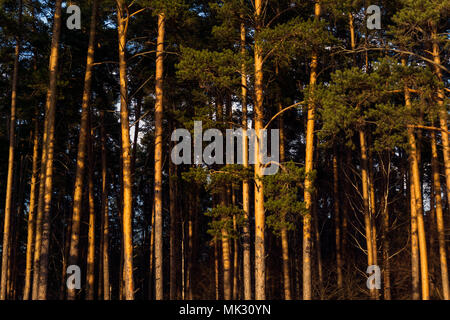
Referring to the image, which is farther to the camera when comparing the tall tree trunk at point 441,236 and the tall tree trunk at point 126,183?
the tall tree trunk at point 441,236

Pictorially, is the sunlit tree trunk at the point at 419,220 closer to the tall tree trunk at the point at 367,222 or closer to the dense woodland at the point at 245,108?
the dense woodland at the point at 245,108

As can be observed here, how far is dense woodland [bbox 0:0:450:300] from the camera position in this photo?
1198 centimetres

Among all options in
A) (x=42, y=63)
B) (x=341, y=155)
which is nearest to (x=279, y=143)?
(x=341, y=155)

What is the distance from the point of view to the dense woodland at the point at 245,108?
472 inches

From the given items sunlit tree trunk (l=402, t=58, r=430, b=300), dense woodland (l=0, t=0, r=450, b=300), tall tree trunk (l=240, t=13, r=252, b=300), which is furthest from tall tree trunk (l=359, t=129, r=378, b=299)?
tall tree trunk (l=240, t=13, r=252, b=300)

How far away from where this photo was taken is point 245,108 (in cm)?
1332

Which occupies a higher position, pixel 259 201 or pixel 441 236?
pixel 259 201

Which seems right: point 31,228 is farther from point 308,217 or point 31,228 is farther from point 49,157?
point 308,217

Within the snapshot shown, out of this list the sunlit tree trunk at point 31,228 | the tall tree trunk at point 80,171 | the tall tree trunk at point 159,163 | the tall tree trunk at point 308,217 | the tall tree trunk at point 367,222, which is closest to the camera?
the tall tree trunk at point 159,163

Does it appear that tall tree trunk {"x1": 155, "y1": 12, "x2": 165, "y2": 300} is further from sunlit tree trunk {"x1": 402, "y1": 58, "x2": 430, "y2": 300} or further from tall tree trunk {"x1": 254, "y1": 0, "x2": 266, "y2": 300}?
sunlit tree trunk {"x1": 402, "y1": 58, "x2": 430, "y2": 300}

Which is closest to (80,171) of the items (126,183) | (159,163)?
(126,183)

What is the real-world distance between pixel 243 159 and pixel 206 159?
5.60 m

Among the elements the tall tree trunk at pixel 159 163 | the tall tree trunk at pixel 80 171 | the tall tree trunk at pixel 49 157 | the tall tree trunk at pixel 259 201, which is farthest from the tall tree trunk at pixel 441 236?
the tall tree trunk at pixel 49 157
